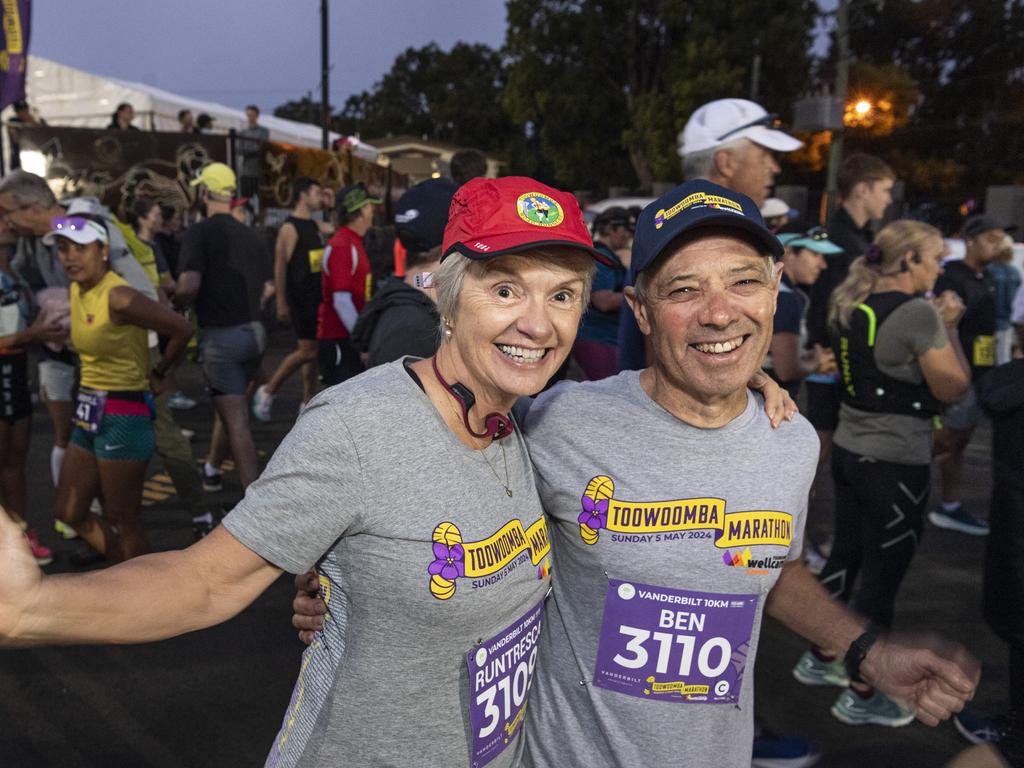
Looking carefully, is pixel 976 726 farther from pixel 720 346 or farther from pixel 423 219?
pixel 423 219

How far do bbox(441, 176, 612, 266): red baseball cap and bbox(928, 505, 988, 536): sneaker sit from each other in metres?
5.15

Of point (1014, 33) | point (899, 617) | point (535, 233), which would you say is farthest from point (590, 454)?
point (1014, 33)

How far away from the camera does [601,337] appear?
4430mm

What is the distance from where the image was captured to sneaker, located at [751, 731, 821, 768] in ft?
10.2

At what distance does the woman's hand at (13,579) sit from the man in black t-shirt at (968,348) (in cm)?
559

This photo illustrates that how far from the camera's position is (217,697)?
3455mm

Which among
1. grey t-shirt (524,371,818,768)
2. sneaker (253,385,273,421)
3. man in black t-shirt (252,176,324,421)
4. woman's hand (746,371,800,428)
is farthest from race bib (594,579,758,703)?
sneaker (253,385,273,421)

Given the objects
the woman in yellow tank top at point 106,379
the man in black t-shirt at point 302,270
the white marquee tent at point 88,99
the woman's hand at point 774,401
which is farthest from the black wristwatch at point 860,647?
the white marquee tent at point 88,99

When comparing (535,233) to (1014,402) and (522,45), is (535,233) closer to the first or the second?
(1014,402)

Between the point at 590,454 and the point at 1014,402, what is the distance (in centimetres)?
122

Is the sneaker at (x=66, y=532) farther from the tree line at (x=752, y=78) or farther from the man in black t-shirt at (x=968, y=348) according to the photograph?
the tree line at (x=752, y=78)

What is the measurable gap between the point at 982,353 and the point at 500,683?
5.85 meters

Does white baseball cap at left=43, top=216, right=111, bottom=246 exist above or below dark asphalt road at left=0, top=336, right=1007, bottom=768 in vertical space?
above

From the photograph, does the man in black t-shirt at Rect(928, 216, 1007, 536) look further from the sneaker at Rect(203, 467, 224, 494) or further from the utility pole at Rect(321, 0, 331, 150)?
the utility pole at Rect(321, 0, 331, 150)
